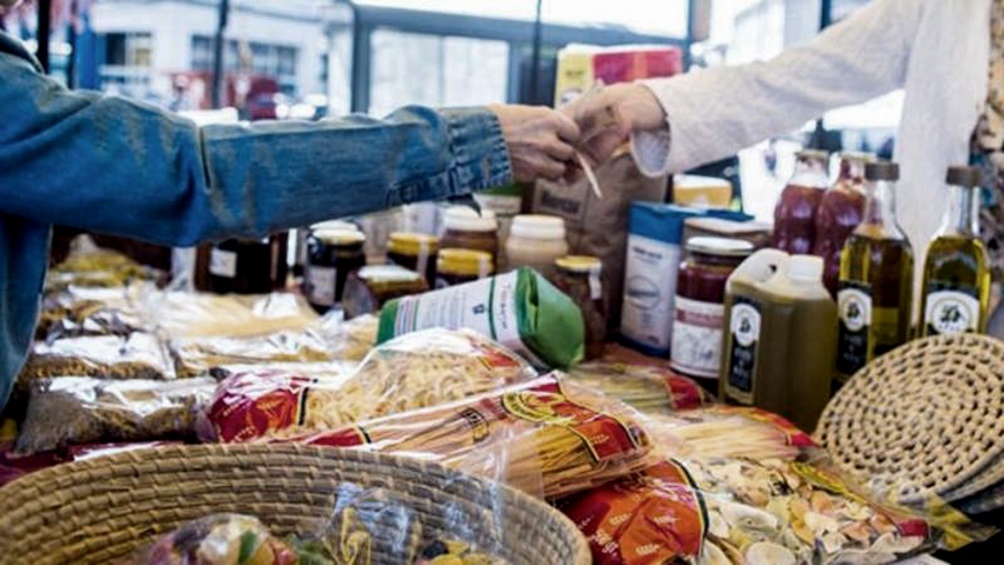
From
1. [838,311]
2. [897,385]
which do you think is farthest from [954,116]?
[897,385]

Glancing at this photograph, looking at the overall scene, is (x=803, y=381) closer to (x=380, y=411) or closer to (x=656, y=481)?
(x=656, y=481)

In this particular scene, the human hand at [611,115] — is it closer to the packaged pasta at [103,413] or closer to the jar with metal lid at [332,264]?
the jar with metal lid at [332,264]

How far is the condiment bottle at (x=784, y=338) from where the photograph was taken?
4.05ft

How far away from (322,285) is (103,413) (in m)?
0.68

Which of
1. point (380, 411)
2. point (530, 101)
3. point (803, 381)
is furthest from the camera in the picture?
point (530, 101)

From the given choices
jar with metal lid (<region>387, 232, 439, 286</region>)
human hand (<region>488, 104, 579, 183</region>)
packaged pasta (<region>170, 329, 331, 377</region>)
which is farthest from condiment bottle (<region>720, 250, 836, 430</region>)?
jar with metal lid (<region>387, 232, 439, 286</region>)

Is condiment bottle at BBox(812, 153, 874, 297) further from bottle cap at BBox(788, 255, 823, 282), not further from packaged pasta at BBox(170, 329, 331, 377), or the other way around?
packaged pasta at BBox(170, 329, 331, 377)

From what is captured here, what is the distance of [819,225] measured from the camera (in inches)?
56.9

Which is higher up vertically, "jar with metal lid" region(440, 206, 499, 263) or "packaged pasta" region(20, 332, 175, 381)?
"jar with metal lid" region(440, 206, 499, 263)

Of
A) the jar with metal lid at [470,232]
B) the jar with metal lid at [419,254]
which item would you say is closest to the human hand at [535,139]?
the jar with metal lid at [470,232]

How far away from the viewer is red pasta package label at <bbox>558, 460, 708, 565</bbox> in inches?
34.0

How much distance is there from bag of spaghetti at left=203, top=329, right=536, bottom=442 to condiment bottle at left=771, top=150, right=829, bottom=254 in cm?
48

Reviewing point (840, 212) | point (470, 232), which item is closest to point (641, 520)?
point (840, 212)

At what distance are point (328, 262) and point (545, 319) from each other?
0.60 m
